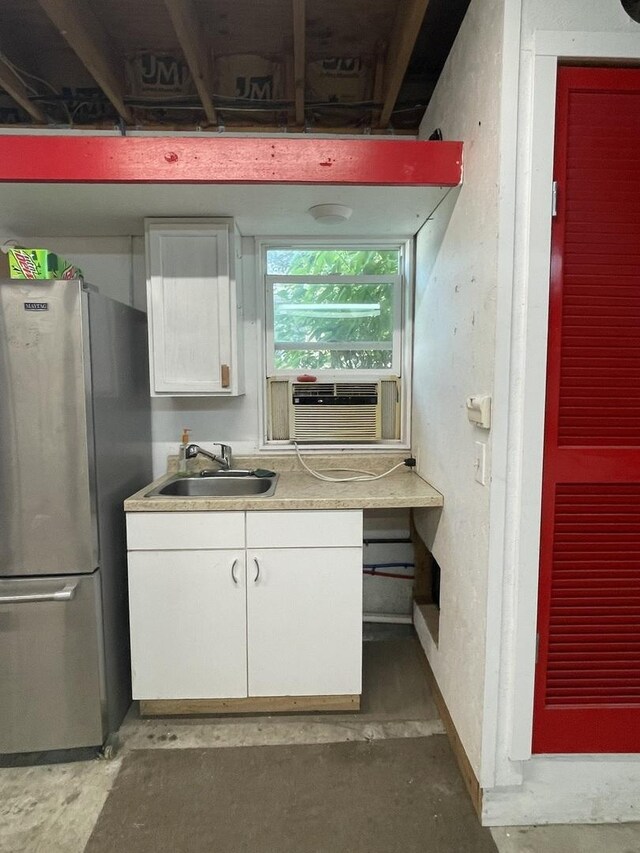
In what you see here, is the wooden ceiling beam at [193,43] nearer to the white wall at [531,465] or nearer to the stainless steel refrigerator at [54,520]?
the stainless steel refrigerator at [54,520]

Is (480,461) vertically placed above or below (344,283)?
below

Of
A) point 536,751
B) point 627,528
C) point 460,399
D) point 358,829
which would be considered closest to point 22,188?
point 460,399

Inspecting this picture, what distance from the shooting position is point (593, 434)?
1.23 meters

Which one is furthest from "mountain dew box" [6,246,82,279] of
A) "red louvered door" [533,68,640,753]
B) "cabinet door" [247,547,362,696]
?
"red louvered door" [533,68,640,753]

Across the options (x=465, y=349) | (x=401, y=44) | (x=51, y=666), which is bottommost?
(x=51, y=666)

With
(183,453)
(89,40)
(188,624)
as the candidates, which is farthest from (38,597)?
(89,40)

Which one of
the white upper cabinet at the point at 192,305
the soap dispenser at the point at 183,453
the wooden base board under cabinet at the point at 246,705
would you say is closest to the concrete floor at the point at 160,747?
the wooden base board under cabinet at the point at 246,705

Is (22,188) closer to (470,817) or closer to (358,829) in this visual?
(358,829)

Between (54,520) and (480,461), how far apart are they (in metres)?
1.48

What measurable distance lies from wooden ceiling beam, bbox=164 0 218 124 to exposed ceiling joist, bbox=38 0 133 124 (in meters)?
0.33

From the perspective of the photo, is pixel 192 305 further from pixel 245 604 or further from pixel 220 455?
pixel 245 604

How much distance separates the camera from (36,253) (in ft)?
5.14

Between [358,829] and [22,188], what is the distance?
249 cm

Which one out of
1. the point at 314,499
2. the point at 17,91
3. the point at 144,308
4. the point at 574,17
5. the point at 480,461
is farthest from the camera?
the point at 144,308
